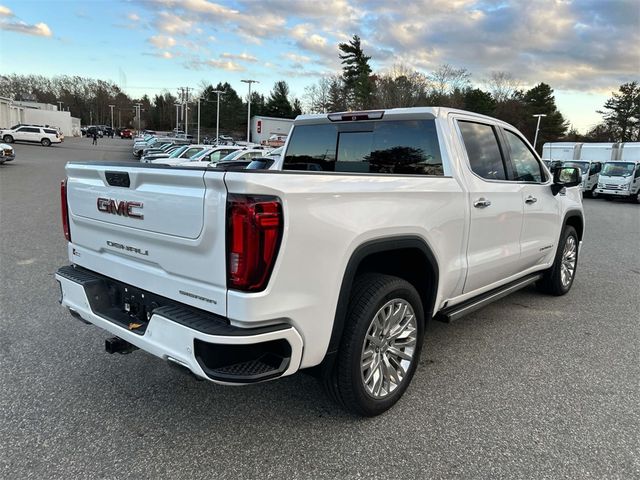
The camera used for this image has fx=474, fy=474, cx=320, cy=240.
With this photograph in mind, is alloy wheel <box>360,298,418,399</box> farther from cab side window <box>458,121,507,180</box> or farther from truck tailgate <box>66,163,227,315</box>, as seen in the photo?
cab side window <box>458,121,507,180</box>

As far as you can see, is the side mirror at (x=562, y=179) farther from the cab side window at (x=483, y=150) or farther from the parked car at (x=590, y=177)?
the parked car at (x=590, y=177)

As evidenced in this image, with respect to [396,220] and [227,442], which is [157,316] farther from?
[396,220]

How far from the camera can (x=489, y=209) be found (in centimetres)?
377

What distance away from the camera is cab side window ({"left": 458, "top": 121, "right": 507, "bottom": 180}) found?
3.79m

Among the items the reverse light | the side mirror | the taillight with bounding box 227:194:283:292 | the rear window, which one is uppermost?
the reverse light

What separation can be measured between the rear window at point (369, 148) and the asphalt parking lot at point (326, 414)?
1610 millimetres

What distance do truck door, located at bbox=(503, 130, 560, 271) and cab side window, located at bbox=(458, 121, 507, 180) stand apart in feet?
0.76

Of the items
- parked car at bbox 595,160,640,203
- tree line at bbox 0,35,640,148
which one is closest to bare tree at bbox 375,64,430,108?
tree line at bbox 0,35,640,148

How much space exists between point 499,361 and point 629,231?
10727 mm

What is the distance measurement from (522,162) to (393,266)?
2130mm

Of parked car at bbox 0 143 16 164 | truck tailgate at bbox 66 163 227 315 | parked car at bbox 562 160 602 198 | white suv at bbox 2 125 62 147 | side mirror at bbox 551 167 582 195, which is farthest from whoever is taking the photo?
white suv at bbox 2 125 62 147

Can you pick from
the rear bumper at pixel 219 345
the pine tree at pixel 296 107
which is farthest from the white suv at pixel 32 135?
the pine tree at pixel 296 107

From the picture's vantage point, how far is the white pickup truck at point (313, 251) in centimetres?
222

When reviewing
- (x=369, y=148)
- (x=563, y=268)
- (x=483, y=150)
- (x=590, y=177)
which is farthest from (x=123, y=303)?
(x=590, y=177)
